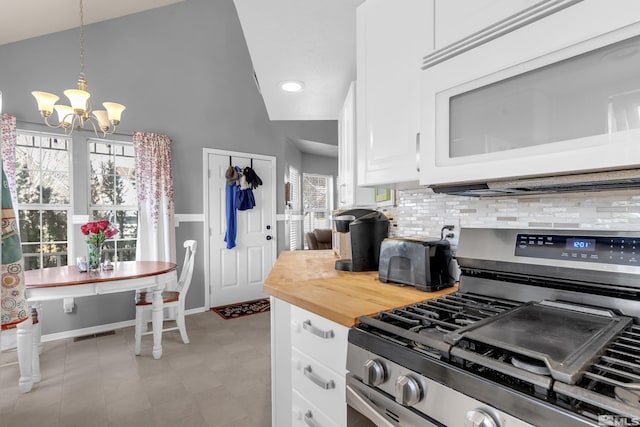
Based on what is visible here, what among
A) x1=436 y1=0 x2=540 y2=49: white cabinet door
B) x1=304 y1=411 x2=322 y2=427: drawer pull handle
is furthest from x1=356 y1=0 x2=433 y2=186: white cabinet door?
x1=304 y1=411 x2=322 y2=427: drawer pull handle

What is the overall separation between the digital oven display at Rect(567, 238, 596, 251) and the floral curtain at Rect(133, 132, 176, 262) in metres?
3.63

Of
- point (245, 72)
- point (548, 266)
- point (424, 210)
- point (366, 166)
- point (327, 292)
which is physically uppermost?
point (245, 72)

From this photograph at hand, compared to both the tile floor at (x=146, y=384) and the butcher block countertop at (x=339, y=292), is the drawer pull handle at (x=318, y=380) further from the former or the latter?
the tile floor at (x=146, y=384)

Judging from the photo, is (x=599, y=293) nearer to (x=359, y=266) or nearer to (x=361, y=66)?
(x=359, y=266)

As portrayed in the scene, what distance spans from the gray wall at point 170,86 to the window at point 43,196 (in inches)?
5.7

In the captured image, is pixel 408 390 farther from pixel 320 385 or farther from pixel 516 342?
pixel 320 385

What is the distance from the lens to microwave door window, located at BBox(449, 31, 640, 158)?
2.28ft

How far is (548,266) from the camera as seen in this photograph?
0.96m

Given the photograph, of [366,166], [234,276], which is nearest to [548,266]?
[366,166]

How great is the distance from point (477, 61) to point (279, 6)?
0.93 metres

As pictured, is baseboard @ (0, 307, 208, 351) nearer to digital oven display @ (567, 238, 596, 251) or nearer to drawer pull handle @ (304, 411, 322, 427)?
drawer pull handle @ (304, 411, 322, 427)

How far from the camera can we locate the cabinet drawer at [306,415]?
1045mm

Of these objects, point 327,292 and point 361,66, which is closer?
point 327,292
